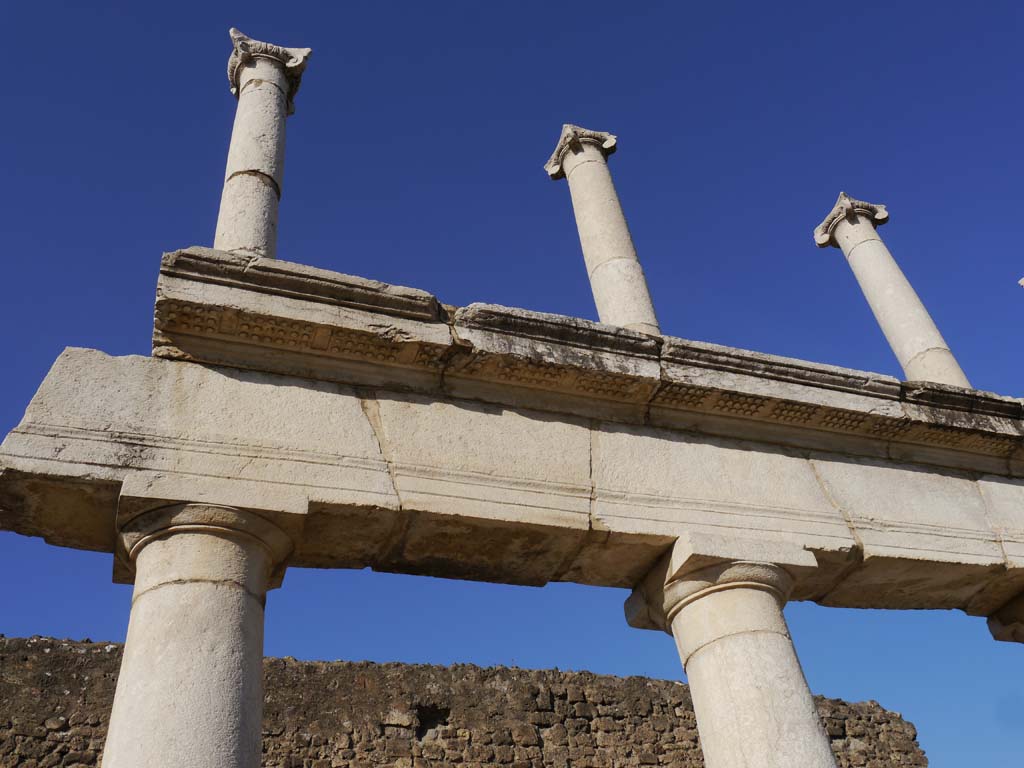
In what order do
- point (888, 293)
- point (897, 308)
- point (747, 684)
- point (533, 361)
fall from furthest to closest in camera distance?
point (888, 293), point (897, 308), point (533, 361), point (747, 684)

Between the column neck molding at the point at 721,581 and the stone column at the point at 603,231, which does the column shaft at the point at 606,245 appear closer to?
the stone column at the point at 603,231

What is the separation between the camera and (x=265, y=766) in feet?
36.7

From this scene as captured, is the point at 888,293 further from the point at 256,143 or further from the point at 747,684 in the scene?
the point at 256,143

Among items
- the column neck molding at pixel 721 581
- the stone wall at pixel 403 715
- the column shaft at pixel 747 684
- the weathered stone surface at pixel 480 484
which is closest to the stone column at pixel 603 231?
the weathered stone surface at pixel 480 484

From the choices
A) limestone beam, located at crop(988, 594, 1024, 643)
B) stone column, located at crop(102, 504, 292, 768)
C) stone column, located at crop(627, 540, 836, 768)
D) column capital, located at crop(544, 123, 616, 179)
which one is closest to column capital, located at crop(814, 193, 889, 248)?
column capital, located at crop(544, 123, 616, 179)

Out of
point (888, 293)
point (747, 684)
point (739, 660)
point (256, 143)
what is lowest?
point (747, 684)

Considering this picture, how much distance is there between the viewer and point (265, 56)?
23.8ft

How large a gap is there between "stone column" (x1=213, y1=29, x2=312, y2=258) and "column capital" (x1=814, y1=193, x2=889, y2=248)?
5048mm

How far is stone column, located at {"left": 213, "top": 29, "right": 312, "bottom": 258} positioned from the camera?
19.7 feet

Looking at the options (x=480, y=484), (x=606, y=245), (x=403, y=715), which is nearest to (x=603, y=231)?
(x=606, y=245)

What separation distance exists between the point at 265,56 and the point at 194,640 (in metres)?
4.85

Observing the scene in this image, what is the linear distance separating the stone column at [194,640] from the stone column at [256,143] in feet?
5.51

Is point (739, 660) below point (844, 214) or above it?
below

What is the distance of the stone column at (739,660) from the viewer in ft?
15.4
